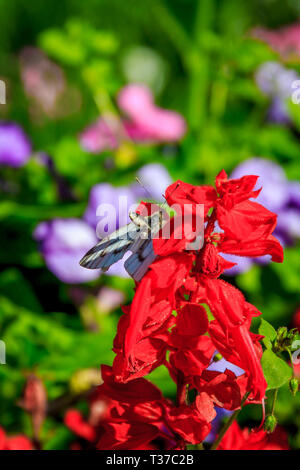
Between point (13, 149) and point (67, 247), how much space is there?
0.22 m

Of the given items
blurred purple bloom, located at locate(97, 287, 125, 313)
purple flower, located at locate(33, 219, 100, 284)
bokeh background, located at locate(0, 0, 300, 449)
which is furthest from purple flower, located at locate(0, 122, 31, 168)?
blurred purple bloom, located at locate(97, 287, 125, 313)

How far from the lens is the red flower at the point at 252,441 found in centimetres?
46

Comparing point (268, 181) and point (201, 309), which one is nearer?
point (201, 309)

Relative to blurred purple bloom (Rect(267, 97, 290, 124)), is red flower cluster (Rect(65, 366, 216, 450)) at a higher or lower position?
lower

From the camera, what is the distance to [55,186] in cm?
91

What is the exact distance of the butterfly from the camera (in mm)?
351

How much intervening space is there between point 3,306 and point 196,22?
2.44ft

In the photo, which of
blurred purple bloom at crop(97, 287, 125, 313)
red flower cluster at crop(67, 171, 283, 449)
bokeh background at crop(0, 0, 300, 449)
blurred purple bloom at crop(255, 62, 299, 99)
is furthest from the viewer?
blurred purple bloom at crop(255, 62, 299, 99)

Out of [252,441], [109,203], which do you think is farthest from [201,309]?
[109,203]

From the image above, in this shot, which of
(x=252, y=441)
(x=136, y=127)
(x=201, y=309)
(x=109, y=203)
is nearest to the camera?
(x=201, y=309)

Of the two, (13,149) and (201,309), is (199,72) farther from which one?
(201,309)

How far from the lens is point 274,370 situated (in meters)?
0.36

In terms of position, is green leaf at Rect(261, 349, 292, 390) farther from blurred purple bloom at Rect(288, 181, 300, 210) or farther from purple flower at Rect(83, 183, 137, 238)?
blurred purple bloom at Rect(288, 181, 300, 210)
